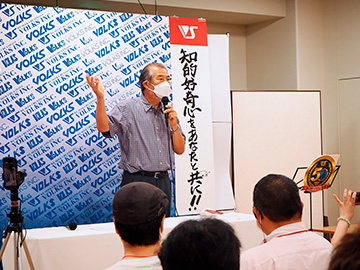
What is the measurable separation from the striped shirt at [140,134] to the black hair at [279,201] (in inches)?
76.8

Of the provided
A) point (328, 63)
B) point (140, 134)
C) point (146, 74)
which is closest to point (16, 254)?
point (140, 134)

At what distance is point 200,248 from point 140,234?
55 centimetres

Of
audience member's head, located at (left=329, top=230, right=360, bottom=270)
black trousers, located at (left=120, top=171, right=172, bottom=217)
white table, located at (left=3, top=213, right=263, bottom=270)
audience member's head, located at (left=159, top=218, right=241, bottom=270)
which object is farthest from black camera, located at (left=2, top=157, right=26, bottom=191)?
audience member's head, located at (left=329, top=230, right=360, bottom=270)

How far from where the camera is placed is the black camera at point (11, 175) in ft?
9.53

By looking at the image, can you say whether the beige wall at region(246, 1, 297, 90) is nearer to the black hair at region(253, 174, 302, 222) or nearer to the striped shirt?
the striped shirt

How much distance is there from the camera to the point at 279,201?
6.48ft

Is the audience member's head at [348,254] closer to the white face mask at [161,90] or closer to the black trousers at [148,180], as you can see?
the black trousers at [148,180]

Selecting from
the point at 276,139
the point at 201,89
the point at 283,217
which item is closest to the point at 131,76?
the point at 201,89

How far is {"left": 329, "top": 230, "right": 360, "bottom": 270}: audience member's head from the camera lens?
70 centimetres

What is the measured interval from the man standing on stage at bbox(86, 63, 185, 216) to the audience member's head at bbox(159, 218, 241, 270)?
104 inches

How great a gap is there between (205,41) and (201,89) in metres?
0.45

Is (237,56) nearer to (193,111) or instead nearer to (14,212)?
(193,111)

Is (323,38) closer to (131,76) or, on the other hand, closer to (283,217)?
(131,76)

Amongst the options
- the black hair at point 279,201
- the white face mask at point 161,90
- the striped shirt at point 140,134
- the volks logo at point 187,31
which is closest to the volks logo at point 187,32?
the volks logo at point 187,31
